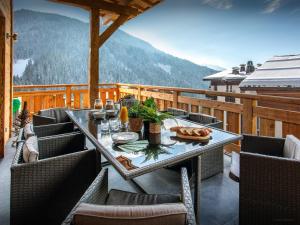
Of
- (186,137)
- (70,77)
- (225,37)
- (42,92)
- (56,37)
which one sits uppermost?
(225,37)

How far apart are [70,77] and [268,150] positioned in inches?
253

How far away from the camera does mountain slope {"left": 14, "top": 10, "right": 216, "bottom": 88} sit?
22.5 ft

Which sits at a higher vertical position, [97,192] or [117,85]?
[117,85]

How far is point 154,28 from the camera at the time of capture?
36.3 ft

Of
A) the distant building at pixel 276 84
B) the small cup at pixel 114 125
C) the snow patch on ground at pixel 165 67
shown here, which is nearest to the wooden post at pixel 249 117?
the small cup at pixel 114 125

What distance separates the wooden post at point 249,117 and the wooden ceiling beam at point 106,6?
10.7ft

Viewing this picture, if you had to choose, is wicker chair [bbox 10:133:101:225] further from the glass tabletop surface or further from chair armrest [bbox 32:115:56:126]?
chair armrest [bbox 32:115:56:126]

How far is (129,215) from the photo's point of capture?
31.0 inches

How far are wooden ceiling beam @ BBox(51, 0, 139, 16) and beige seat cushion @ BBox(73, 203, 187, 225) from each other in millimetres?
4439

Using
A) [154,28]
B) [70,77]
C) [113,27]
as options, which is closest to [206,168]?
[113,27]

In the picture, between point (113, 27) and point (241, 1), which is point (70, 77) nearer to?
point (113, 27)

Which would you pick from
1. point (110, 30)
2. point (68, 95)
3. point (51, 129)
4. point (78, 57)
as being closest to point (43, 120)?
point (51, 129)

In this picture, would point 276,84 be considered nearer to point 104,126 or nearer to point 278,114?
point 278,114

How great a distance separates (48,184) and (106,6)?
4.08m
